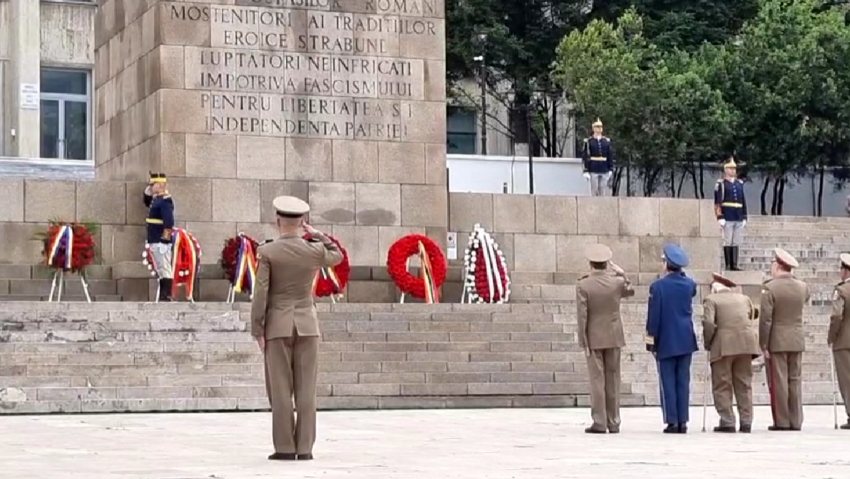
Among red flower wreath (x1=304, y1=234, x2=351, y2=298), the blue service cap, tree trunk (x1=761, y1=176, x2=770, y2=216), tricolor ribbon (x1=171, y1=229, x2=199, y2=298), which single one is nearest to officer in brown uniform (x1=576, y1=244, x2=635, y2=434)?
the blue service cap

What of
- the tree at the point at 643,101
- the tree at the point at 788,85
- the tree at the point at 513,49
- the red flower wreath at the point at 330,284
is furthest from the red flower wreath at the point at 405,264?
the tree at the point at 513,49

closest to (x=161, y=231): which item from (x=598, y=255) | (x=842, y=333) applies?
(x=598, y=255)

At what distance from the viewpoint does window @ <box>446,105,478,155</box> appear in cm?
5656

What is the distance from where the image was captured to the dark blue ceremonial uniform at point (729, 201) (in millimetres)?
31188

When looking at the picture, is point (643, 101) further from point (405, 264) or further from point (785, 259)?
A: point (785, 259)

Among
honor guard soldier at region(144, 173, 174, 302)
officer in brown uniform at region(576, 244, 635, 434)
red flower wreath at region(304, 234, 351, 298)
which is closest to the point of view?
officer in brown uniform at region(576, 244, 635, 434)

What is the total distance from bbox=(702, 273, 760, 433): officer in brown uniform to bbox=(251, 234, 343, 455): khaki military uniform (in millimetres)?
5130

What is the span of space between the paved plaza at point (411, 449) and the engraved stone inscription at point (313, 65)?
312 inches

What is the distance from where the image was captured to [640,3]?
5175 centimetres

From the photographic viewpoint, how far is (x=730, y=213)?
103 feet

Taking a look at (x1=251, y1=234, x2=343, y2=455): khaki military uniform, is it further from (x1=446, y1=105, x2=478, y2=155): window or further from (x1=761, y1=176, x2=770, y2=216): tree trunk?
(x1=446, y1=105, x2=478, y2=155): window

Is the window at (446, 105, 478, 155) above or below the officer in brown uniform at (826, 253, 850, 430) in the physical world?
above

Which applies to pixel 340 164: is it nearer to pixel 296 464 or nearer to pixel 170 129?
pixel 170 129

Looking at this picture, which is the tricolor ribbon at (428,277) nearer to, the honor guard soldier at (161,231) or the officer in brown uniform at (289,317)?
the honor guard soldier at (161,231)
